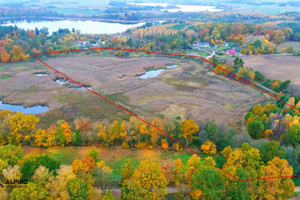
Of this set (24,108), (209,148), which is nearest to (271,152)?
(209,148)

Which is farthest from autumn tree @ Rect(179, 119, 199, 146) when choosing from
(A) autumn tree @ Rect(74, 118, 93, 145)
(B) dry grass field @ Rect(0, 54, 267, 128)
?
(A) autumn tree @ Rect(74, 118, 93, 145)

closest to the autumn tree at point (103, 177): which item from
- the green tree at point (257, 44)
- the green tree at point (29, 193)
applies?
the green tree at point (29, 193)

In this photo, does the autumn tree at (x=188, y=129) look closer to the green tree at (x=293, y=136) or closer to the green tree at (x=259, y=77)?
the green tree at (x=293, y=136)

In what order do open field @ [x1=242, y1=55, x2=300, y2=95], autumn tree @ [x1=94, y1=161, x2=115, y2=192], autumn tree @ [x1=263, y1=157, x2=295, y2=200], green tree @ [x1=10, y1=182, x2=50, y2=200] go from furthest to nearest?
open field @ [x1=242, y1=55, x2=300, y2=95], autumn tree @ [x1=94, y1=161, x2=115, y2=192], autumn tree @ [x1=263, y1=157, x2=295, y2=200], green tree @ [x1=10, y1=182, x2=50, y2=200]

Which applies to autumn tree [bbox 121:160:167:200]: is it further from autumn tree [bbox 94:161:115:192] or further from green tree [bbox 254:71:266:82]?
green tree [bbox 254:71:266:82]

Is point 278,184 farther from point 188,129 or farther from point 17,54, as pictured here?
point 17,54

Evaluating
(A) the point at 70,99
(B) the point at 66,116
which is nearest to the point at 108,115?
(B) the point at 66,116
